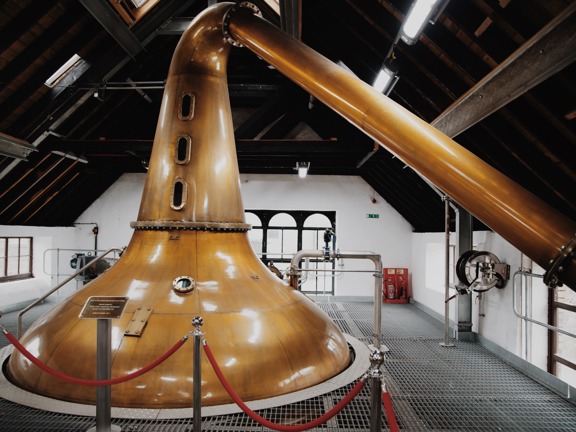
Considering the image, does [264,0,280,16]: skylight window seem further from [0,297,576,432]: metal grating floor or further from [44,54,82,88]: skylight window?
[0,297,576,432]: metal grating floor

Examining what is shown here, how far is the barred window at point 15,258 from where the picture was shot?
9.77 meters

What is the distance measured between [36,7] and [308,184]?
806 centimetres

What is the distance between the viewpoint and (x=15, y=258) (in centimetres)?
1030

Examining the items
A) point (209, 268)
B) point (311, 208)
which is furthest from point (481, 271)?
point (311, 208)

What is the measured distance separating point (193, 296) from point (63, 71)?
207 inches

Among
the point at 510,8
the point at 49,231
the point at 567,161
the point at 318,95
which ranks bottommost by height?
the point at 49,231

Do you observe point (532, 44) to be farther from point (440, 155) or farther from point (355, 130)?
point (355, 130)

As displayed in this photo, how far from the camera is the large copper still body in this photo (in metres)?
3.01

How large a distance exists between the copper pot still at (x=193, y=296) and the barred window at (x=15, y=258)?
7147 mm

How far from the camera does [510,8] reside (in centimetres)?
302

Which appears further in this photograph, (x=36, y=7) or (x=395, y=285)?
(x=395, y=285)

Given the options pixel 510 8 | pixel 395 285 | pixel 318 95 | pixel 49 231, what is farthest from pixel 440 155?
pixel 49 231

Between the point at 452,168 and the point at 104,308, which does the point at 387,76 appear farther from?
the point at 104,308

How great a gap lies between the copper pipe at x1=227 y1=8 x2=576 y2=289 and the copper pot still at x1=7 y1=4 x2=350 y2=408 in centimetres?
145
